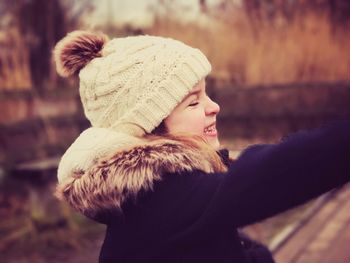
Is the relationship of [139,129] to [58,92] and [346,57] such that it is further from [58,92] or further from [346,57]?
[346,57]

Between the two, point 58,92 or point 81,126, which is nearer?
point 58,92

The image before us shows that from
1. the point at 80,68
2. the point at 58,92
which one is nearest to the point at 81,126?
the point at 58,92

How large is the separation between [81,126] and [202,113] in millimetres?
4737

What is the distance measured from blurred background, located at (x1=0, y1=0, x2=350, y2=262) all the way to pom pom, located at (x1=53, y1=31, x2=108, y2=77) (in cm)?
270

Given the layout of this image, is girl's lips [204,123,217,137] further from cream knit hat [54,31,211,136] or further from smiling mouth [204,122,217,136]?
cream knit hat [54,31,211,136]

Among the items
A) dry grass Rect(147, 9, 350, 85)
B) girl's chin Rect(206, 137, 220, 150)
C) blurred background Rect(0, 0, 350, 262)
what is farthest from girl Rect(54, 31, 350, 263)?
dry grass Rect(147, 9, 350, 85)

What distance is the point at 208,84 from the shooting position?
7.32m

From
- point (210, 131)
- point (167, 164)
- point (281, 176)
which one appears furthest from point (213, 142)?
point (281, 176)

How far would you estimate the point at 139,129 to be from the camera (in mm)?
1521

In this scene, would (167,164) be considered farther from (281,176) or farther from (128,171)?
(281,176)

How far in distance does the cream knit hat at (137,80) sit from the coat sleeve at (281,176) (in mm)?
402

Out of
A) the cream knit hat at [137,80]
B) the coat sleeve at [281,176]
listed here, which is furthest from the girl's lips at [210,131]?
the coat sleeve at [281,176]

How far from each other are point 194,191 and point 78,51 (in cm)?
66

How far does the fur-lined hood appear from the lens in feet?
4.34
